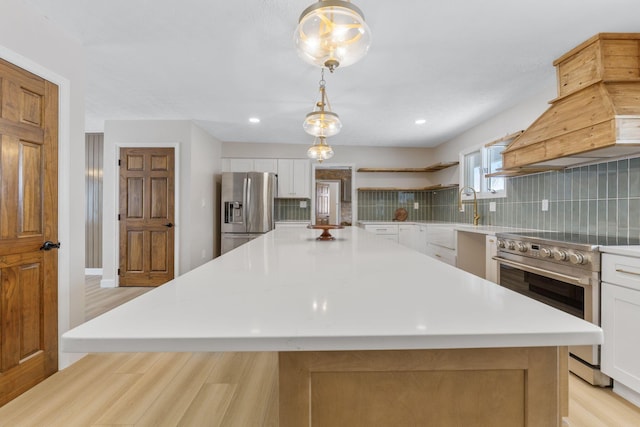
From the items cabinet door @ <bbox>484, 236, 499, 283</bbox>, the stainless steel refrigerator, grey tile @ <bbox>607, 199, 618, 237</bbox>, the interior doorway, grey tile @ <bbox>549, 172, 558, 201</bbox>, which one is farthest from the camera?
the interior doorway

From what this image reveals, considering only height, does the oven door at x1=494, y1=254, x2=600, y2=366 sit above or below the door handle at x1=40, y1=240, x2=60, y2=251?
below

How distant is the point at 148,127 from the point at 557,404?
16.3ft

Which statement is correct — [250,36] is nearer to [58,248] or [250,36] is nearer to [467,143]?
[58,248]

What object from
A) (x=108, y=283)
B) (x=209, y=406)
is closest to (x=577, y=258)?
(x=209, y=406)

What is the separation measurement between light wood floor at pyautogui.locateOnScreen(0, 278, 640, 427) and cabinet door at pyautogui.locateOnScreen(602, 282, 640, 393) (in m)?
0.17

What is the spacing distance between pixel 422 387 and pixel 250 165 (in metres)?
5.24

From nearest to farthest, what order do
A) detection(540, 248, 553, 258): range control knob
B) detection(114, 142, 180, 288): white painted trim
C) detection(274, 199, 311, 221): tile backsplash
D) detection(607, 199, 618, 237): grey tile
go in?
detection(540, 248, 553, 258): range control knob < detection(607, 199, 618, 237): grey tile < detection(114, 142, 180, 288): white painted trim < detection(274, 199, 311, 221): tile backsplash

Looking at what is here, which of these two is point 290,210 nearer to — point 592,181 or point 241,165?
point 241,165

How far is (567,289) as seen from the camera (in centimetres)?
201

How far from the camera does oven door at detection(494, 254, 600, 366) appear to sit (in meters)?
1.86

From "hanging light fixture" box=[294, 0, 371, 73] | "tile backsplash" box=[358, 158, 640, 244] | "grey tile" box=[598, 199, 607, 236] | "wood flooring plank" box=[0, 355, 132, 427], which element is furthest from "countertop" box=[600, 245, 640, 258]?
"wood flooring plank" box=[0, 355, 132, 427]

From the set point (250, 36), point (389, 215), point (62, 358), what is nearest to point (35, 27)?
point (250, 36)

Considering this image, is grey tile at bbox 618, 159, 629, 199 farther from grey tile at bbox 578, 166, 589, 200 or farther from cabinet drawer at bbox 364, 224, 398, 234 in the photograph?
cabinet drawer at bbox 364, 224, 398, 234

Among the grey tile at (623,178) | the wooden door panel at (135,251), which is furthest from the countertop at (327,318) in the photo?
the wooden door panel at (135,251)
